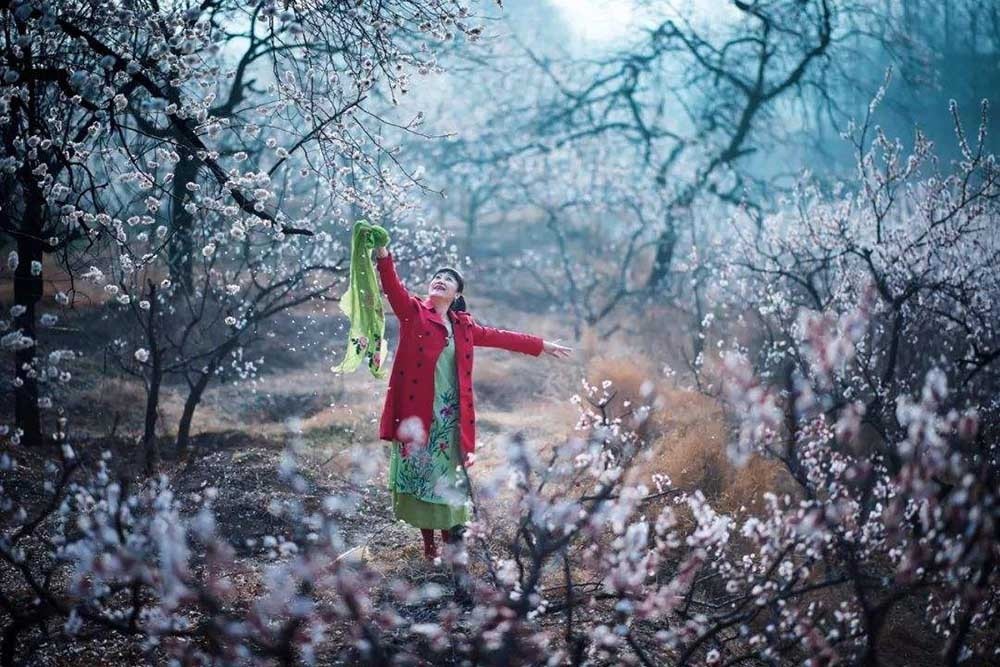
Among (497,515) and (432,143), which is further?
(432,143)

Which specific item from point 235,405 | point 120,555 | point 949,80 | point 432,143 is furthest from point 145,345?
point 949,80

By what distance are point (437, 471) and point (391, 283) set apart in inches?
41.8

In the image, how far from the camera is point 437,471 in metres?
4.78

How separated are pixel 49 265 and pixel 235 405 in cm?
422

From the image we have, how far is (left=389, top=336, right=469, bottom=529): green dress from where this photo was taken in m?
4.77

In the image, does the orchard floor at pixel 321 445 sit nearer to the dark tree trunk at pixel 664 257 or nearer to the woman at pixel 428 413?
the woman at pixel 428 413

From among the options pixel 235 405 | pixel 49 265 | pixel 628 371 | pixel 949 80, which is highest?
pixel 949 80

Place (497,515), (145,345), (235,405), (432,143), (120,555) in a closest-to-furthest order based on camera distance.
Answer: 1. (120,555)
2. (497,515)
3. (145,345)
4. (235,405)
5. (432,143)

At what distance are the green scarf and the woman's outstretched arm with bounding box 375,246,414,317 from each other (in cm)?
10

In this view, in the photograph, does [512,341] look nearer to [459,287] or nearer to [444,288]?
[459,287]

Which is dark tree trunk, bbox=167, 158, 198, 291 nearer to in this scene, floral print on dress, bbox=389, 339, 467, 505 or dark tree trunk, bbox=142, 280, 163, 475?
dark tree trunk, bbox=142, 280, 163, 475

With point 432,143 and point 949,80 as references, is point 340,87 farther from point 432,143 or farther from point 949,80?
point 949,80

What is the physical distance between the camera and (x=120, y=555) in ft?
10.6

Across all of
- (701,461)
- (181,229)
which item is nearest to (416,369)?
(701,461)
